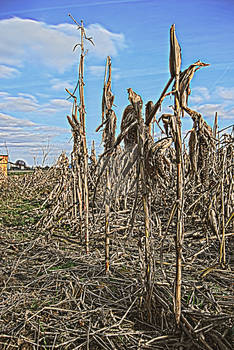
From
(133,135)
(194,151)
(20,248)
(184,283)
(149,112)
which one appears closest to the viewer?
(194,151)

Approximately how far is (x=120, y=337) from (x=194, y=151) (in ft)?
3.63

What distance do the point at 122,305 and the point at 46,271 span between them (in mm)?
904

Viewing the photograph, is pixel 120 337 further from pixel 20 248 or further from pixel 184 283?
pixel 20 248

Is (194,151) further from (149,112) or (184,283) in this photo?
(184,283)

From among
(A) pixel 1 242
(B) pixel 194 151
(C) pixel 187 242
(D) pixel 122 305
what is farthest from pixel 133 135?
(A) pixel 1 242

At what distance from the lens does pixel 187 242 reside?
3.67m

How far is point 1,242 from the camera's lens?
379 cm

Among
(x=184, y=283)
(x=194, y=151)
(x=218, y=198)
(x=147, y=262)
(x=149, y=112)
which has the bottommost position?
(x=184, y=283)

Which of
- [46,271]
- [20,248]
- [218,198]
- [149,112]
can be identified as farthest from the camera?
[20,248]

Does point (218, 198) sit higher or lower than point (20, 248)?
higher

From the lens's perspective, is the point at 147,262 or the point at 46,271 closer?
the point at 147,262

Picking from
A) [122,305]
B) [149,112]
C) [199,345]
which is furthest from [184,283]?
[149,112]

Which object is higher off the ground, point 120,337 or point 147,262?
point 147,262

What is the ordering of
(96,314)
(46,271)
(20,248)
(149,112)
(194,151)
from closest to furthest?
(194,151), (149,112), (96,314), (46,271), (20,248)
